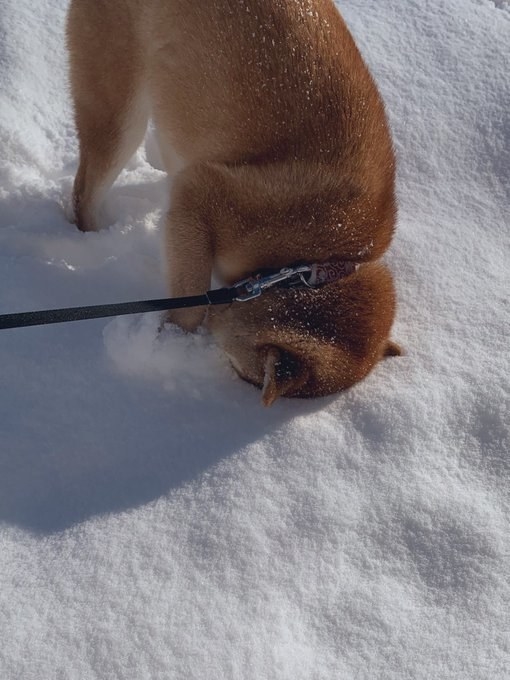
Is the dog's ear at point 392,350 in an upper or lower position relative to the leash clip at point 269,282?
lower

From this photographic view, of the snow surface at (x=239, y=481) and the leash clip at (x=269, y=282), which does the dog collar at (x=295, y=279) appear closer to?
the leash clip at (x=269, y=282)

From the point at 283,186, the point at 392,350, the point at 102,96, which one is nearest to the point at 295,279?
the point at 283,186

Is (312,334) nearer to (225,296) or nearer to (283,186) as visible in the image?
(225,296)

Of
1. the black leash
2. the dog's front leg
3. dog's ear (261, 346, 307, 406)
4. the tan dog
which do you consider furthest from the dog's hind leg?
dog's ear (261, 346, 307, 406)

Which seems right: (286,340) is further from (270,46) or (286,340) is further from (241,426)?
(270,46)

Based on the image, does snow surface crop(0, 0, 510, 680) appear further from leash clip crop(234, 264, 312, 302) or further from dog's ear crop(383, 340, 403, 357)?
leash clip crop(234, 264, 312, 302)

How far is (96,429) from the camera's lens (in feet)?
7.80

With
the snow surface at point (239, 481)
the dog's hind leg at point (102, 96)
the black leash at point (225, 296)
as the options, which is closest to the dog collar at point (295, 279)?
the black leash at point (225, 296)

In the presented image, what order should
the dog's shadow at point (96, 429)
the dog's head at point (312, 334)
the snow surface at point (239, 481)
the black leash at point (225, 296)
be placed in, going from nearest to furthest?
the snow surface at point (239, 481) < the dog's shadow at point (96, 429) < the black leash at point (225, 296) < the dog's head at point (312, 334)

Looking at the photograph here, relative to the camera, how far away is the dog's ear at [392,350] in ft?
8.89

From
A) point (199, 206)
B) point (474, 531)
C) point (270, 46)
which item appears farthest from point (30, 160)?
point (474, 531)

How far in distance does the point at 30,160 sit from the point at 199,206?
1.35m

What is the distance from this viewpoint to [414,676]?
1975mm

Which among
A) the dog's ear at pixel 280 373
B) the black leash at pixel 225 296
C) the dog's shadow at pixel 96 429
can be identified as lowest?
the dog's shadow at pixel 96 429
